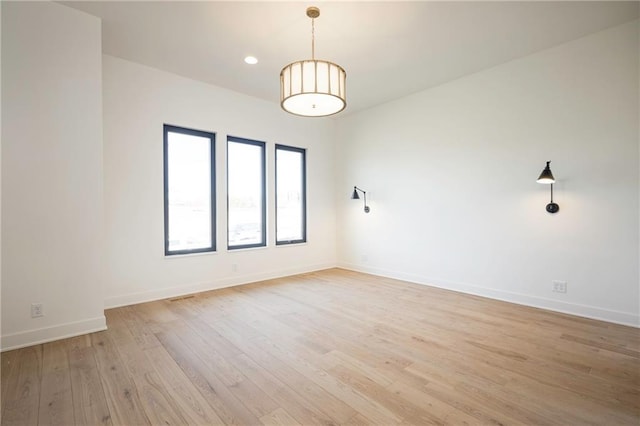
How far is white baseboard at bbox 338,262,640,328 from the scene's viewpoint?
3.05 meters

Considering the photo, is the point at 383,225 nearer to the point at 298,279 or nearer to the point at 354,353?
the point at 298,279

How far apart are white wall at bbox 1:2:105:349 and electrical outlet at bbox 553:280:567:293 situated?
485cm

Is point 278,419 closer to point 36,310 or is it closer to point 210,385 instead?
point 210,385

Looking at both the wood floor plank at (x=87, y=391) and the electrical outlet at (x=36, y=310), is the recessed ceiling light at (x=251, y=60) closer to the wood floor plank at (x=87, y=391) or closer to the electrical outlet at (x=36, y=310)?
the electrical outlet at (x=36, y=310)

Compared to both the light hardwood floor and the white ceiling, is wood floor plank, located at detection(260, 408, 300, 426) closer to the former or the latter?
the light hardwood floor

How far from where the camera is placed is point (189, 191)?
4297 millimetres

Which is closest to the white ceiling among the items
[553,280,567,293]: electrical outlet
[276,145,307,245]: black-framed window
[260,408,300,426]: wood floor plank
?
[276,145,307,245]: black-framed window

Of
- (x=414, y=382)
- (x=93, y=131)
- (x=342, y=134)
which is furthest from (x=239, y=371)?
(x=342, y=134)

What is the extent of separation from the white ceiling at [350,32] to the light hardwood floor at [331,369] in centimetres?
300

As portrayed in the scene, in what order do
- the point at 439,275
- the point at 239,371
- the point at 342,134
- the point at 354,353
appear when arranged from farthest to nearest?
the point at 342,134 → the point at 439,275 → the point at 354,353 → the point at 239,371

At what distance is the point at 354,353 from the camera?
8.08 feet

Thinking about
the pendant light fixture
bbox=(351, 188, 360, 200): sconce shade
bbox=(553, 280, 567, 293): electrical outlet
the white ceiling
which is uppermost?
the white ceiling

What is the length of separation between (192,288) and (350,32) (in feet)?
12.3

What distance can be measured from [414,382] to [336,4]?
3.14 meters
